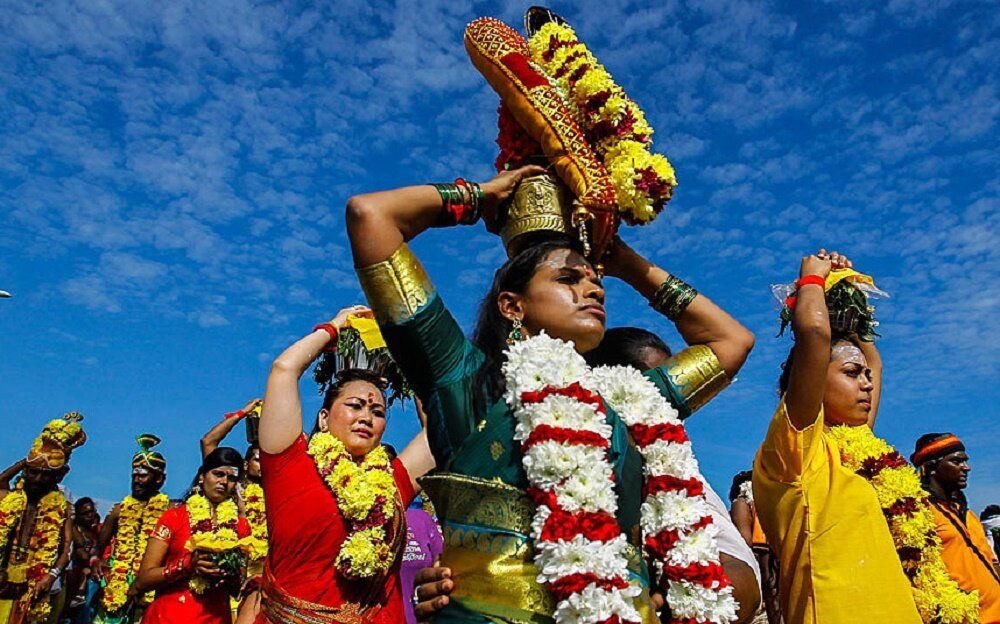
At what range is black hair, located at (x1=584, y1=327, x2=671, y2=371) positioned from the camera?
13.7ft

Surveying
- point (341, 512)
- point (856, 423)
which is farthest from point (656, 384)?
point (341, 512)

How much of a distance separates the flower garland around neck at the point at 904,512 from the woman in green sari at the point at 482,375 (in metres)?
1.56

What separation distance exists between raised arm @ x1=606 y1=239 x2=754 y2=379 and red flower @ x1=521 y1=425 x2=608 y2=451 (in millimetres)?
1035

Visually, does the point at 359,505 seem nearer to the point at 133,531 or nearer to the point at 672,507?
the point at 672,507

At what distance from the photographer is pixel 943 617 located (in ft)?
13.1

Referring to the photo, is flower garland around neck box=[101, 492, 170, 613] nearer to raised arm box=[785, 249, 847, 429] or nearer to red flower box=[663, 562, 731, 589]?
raised arm box=[785, 249, 847, 429]

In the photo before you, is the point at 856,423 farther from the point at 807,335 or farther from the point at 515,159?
the point at 515,159

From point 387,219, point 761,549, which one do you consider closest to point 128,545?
point 761,549

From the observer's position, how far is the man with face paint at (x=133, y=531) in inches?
381

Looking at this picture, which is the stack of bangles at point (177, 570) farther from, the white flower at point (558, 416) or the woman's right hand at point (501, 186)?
the white flower at point (558, 416)

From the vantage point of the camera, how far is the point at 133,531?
10039 mm

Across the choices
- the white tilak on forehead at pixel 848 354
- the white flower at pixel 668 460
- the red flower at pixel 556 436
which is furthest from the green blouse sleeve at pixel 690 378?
Result: the white tilak on forehead at pixel 848 354

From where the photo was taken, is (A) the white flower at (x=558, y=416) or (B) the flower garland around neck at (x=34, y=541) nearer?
(A) the white flower at (x=558, y=416)

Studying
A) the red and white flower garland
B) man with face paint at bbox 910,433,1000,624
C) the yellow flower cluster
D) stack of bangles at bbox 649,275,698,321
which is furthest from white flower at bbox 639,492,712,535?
man with face paint at bbox 910,433,1000,624
